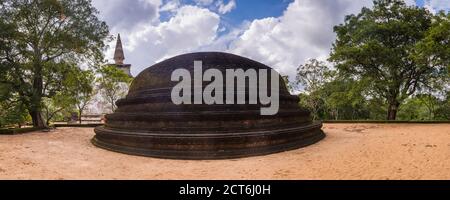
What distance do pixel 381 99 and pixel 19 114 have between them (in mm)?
23865

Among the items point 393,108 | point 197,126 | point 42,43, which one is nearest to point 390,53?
point 393,108

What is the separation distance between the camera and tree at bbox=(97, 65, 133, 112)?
27.7m

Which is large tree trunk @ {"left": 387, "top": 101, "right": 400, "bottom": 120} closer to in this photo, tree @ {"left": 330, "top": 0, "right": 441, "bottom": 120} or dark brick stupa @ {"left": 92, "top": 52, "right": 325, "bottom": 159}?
tree @ {"left": 330, "top": 0, "right": 441, "bottom": 120}

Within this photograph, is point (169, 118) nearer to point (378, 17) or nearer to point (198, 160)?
point (198, 160)

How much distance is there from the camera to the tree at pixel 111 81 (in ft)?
90.9

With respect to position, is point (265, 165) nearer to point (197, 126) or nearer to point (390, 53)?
point (197, 126)

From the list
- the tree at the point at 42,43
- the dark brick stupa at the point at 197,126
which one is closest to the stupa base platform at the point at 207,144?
the dark brick stupa at the point at 197,126

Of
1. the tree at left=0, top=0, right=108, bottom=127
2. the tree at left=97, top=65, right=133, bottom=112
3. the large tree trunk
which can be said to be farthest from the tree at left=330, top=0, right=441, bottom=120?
the tree at left=97, top=65, right=133, bottom=112

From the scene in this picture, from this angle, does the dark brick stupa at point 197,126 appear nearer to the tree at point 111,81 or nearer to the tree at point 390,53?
the tree at point 390,53

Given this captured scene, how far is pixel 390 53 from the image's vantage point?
1889 centimetres

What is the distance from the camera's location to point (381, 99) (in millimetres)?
21875

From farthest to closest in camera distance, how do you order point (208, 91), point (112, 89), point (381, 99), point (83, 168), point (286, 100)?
1. point (112, 89)
2. point (381, 99)
3. point (286, 100)
4. point (208, 91)
5. point (83, 168)

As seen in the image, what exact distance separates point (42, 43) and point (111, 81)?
10196mm

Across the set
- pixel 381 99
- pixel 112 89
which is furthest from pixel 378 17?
pixel 112 89
